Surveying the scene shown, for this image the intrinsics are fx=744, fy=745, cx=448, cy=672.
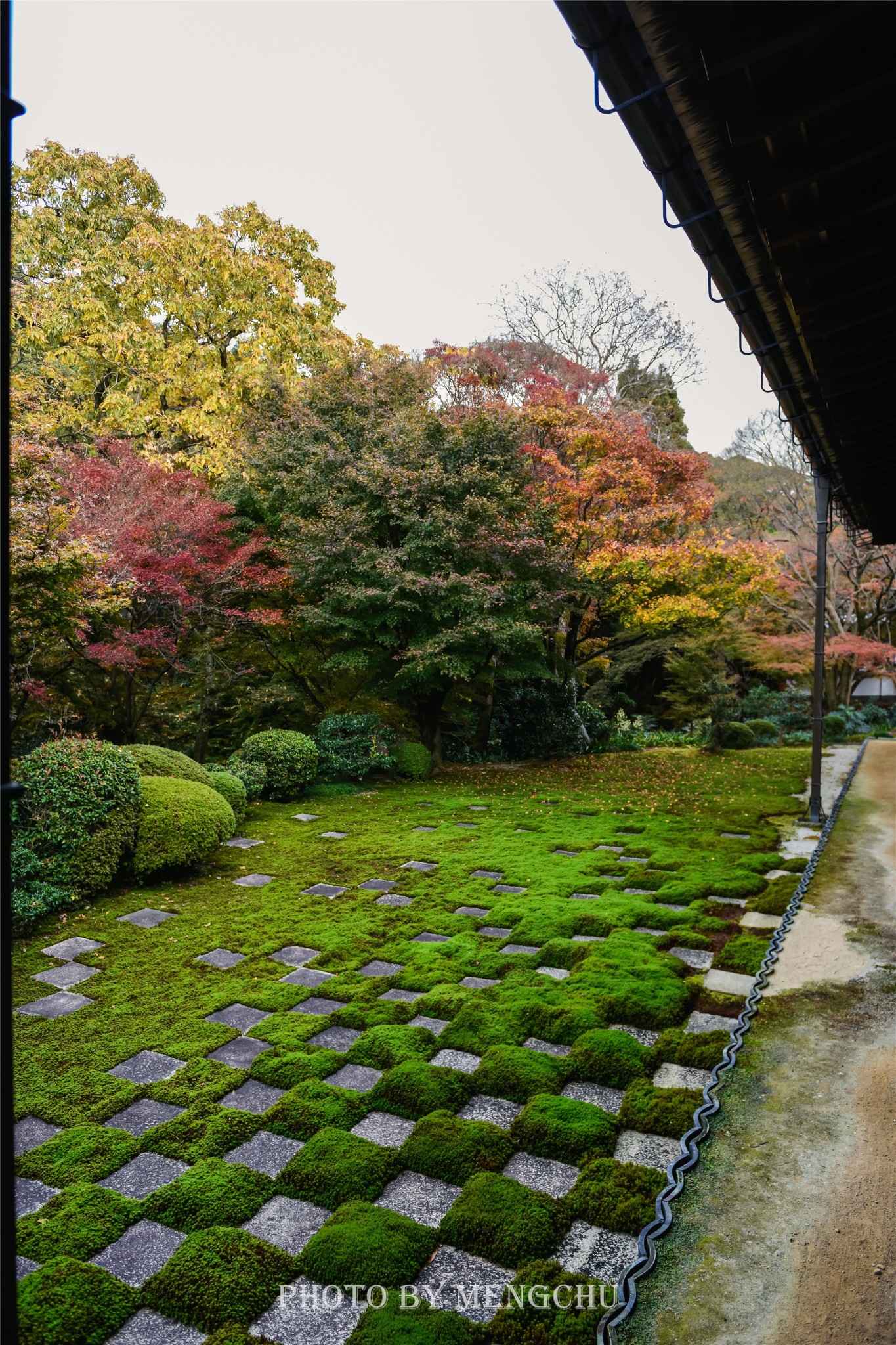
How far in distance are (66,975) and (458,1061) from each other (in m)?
2.18

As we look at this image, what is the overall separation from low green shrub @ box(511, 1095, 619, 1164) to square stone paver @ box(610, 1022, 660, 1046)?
0.53 meters

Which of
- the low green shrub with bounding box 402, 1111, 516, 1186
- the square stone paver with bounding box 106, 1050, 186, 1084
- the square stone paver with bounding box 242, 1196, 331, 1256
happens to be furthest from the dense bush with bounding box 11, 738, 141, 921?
the low green shrub with bounding box 402, 1111, 516, 1186

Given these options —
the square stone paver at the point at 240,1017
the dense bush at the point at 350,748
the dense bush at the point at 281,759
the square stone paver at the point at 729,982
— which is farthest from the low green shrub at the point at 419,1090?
the dense bush at the point at 350,748

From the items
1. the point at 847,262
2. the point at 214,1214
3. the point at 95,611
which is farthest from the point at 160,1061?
the point at 95,611

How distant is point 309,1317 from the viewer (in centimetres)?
179

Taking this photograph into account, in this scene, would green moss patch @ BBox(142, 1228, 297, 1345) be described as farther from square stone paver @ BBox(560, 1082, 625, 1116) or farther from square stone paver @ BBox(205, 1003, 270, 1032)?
square stone paver @ BBox(205, 1003, 270, 1032)

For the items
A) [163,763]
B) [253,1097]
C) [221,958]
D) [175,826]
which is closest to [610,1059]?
[253,1097]

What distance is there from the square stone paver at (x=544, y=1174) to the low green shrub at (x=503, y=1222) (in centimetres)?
5

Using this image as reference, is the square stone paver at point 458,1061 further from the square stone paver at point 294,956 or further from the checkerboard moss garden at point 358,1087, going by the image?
the square stone paver at point 294,956

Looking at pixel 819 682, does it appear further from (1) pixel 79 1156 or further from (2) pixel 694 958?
(1) pixel 79 1156

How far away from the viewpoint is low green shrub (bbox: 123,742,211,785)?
591cm

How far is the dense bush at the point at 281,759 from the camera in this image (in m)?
8.23

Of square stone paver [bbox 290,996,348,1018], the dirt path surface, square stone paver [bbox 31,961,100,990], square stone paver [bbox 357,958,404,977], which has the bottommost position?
square stone paver [bbox 31,961,100,990]

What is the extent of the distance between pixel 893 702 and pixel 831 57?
64.9ft
